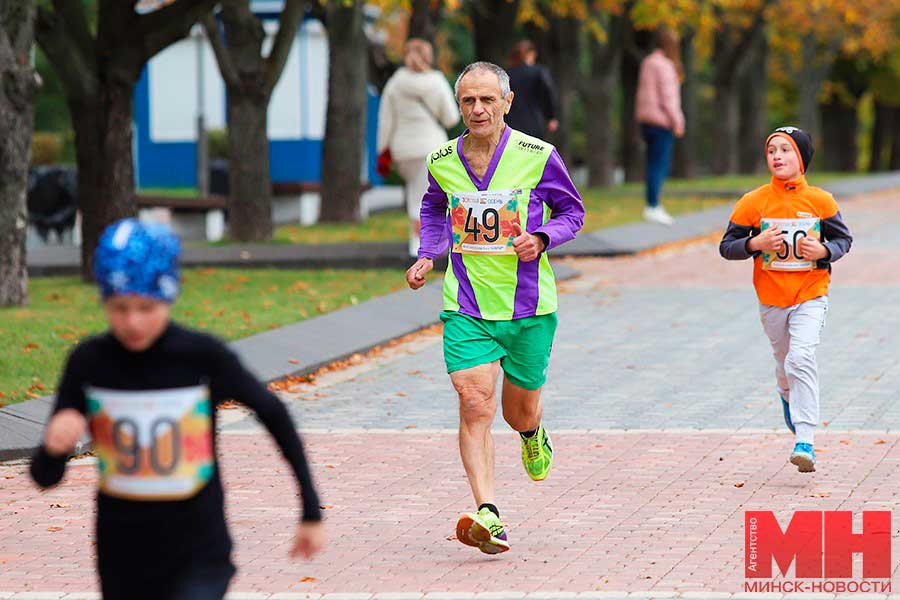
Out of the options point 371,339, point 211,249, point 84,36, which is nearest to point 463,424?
point 371,339

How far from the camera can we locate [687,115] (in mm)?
39531

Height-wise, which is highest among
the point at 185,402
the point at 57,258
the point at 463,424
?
the point at 185,402

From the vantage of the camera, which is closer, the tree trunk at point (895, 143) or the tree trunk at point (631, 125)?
the tree trunk at point (631, 125)

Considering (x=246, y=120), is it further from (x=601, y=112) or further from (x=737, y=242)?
(x=601, y=112)

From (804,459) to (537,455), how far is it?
141 centimetres

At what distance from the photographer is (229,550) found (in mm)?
4348

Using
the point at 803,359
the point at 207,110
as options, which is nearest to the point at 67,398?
the point at 803,359

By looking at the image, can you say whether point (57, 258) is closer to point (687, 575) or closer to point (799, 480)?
point (799, 480)

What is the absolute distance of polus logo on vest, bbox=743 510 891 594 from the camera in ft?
20.8

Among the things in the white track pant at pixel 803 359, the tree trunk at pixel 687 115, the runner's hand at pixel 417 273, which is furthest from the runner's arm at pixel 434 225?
the tree trunk at pixel 687 115

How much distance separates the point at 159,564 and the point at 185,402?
0.37 meters

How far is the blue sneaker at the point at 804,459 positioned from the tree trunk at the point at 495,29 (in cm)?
1898

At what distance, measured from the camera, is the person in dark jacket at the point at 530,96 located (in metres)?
19.0

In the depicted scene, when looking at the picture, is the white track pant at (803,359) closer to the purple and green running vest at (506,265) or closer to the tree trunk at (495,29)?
the purple and green running vest at (506,265)
